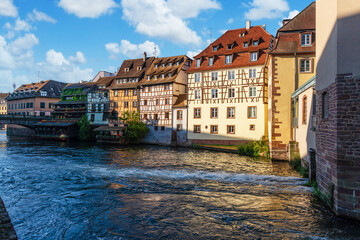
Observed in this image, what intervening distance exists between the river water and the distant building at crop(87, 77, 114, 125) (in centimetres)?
2925

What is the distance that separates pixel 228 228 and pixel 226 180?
6.41 meters

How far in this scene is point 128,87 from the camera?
4325 centimetres

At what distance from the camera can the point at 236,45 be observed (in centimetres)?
3347

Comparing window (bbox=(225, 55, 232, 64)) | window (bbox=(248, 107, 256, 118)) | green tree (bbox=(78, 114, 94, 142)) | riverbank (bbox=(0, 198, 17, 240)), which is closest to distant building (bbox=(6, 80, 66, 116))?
green tree (bbox=(78, 114, 94, 142))

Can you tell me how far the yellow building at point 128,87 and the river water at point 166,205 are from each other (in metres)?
26.5

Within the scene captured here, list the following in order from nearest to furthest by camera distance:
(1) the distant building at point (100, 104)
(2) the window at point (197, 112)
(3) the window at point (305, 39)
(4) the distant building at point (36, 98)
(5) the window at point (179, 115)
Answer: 1. (3) the window at point (305, 39)
2. (2) the window at point (197, 112)
3. (5) the window at point (179, 115)
4. (1) the distant building at point (100, 104)
5. (4) the distant building at point (36, 98)

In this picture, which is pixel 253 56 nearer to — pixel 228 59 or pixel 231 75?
pixel 228 59

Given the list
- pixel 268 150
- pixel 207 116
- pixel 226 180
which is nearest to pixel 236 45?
pixel 207 116

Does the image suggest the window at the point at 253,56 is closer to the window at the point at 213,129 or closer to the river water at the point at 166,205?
the window at the point at 213,129

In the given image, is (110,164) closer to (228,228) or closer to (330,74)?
(228,228)

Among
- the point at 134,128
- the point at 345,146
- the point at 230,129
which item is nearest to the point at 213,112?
the point at 230,129

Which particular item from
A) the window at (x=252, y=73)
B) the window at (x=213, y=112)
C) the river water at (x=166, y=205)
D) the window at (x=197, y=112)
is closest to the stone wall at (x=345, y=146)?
the river water at (x=166, y=205)

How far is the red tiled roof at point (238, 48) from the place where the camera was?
101 feet

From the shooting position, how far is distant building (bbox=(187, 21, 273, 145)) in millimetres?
29984
